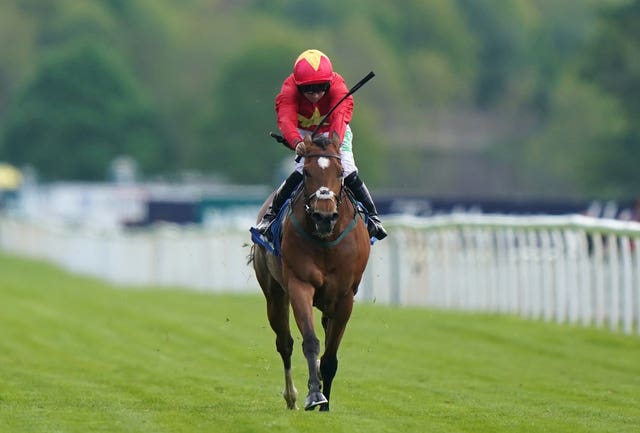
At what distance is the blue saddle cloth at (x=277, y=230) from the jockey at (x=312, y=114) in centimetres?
3

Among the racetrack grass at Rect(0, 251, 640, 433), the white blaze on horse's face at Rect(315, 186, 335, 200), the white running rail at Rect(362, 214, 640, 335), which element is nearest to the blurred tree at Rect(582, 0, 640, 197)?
the white running rail at Rect(362, 214, 640, 335)

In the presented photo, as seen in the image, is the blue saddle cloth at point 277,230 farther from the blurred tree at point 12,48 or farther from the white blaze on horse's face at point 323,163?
the blurred tree at point 12,48

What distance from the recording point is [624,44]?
2418 inches

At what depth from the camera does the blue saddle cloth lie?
11.8 m

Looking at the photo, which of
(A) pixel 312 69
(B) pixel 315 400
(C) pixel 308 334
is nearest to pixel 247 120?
(A) pixel 312 69

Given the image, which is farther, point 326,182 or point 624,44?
point 624,44

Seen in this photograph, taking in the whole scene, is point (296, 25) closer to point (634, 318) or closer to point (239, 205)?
point (239, 205)

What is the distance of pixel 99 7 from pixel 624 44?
62.9 meters

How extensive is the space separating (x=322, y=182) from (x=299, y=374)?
3.59 meters

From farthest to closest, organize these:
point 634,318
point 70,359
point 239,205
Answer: point 239,205, point 634,318, point 70,359

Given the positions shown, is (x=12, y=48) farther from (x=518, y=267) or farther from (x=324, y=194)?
(x=324, y=194)

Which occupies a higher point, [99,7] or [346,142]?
[99,7]

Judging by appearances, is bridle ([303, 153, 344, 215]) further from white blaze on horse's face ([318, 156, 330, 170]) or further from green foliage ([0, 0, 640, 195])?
green foliage ([0, 0, 640, 195])

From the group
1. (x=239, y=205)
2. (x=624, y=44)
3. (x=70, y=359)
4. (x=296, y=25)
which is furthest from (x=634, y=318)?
(x=296, y=25)
